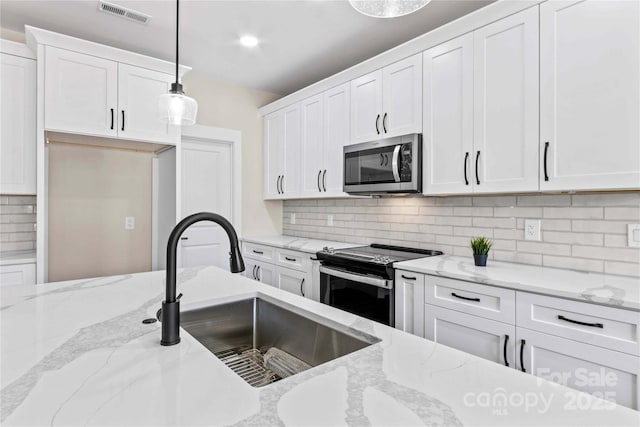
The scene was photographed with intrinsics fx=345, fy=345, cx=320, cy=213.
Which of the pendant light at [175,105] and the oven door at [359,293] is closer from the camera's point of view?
the pendant light at [175,105]

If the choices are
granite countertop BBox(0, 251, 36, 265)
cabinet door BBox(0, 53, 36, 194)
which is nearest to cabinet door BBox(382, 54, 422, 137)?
cabinet door BBox(0, 53, 36, 194)

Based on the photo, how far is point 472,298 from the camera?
1.84 metres

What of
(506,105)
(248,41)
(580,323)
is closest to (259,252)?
(248,41)

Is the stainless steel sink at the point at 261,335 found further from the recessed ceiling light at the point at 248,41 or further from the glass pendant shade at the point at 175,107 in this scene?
the recessed ceiling light at the point at 248,41

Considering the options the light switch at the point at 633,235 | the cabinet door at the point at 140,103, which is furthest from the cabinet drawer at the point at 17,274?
the light switch at the point at 633,235

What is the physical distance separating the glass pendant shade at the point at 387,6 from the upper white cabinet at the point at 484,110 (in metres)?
1.08

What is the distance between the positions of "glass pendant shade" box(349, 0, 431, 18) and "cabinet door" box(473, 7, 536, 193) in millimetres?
1070

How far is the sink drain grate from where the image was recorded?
123cm

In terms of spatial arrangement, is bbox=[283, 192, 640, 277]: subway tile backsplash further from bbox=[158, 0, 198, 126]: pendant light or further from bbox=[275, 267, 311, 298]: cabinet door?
bbox=[158, 0, 198, 126]: pendant light

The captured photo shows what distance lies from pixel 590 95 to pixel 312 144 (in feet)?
7.34

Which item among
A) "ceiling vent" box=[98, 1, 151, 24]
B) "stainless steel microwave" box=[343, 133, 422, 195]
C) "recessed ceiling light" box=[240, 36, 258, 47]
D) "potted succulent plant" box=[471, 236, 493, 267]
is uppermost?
"recessed ceiling light" box=[240, 36, 258, 47]

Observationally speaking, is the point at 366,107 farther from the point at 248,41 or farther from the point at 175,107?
the point at 175,107

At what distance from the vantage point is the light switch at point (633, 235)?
179 centimetres

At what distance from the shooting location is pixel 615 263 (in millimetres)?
1864
